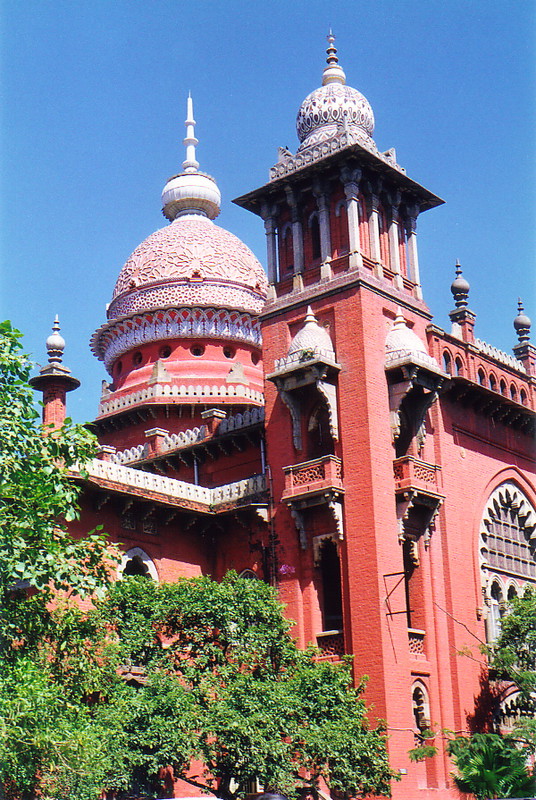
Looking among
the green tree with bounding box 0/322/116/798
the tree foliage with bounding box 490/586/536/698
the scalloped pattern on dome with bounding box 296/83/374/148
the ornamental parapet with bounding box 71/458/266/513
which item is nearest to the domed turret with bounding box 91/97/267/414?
the ornamental parapet with bounding box 71/458/266/513

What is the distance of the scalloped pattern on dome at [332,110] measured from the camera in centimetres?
3069

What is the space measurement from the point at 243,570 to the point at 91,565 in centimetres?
1010

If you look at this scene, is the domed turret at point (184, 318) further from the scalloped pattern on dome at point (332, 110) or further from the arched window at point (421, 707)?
the arched window at point (421, 707)

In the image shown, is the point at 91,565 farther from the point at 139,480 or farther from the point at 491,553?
the point at 491,553

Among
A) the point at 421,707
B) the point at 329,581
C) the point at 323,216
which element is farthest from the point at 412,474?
the point at 323,216

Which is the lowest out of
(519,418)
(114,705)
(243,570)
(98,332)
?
(114,705)

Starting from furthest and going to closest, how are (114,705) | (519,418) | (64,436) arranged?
1. (519,418)
2. (114,705)
3. (64,436)

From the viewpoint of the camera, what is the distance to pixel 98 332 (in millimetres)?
41406

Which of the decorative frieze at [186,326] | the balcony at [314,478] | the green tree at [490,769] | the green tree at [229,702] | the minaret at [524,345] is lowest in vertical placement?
the green tree at [490,769]

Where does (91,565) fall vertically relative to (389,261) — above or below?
below

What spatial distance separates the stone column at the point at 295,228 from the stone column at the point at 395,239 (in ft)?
7.63

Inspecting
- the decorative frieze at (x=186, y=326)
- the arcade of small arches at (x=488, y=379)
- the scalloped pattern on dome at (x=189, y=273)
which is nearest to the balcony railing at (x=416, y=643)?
the arcade of small arches at (x=488, y=379)

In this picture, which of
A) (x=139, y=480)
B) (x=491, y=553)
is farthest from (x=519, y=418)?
(x=139, y=480)

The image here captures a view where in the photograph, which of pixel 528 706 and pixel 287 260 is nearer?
pixel 528 706
